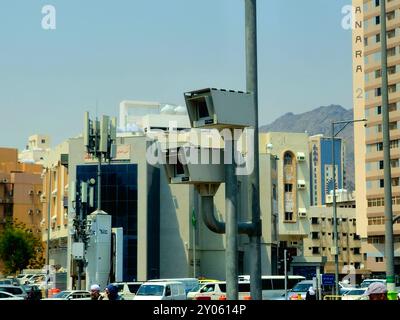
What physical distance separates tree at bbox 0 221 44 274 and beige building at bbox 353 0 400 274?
133ft

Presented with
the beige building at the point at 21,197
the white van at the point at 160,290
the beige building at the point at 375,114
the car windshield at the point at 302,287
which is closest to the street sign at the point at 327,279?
the white van at the point at 160,290

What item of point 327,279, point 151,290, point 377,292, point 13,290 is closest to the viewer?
point 377,292

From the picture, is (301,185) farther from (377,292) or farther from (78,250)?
(377,292)

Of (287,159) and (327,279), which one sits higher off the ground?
(287,159)

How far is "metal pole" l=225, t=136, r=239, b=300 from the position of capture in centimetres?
909

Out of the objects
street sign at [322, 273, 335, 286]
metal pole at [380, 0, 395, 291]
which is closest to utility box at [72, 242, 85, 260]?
street sign at [322, 273, 335, 286]

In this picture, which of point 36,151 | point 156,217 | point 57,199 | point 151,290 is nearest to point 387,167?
point 151,290

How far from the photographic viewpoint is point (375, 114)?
3836 inches

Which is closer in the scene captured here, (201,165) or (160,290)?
(201,165)

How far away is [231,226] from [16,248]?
9990 centimetres

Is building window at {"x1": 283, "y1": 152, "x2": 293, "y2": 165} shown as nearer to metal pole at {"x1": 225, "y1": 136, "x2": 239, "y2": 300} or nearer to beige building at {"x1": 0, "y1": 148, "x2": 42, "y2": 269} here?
beige building at {"x1": 0, "y1": 148, "x2": 42, "y2": 269}

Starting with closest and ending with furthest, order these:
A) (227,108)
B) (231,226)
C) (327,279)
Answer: (227,108) → (231,226) → (327,279)

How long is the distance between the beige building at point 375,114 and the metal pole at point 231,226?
285 feet
